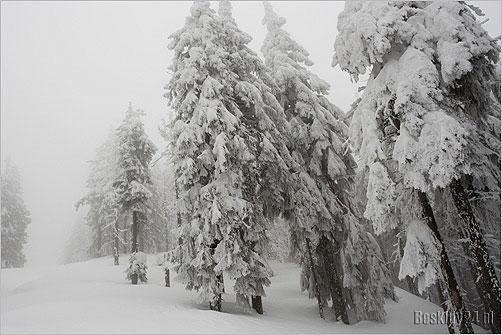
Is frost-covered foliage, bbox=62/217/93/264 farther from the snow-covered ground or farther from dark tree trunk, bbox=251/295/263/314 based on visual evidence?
dark tree trunk, bbox=251/295/263/314

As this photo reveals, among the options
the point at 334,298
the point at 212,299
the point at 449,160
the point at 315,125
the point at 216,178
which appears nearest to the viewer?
the point at 449,160

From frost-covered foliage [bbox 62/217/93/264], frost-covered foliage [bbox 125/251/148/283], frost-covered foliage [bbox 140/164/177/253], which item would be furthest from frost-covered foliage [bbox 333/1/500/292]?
frost-covered foliage [bbox 62/217/93/264]

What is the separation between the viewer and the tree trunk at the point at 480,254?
9664mm

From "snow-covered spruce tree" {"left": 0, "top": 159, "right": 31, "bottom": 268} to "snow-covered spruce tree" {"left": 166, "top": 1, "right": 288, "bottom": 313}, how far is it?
39.2 metres

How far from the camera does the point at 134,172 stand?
2481cm

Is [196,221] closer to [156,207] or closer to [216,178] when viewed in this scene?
[216,178]

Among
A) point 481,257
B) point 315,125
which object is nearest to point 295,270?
point 315,125

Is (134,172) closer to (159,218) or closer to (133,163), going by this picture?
(133,163)

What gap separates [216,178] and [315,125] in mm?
6550

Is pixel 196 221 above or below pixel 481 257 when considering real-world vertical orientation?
above

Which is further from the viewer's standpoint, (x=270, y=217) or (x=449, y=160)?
(x=270, y=217)

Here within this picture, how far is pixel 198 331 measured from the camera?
31.0ft

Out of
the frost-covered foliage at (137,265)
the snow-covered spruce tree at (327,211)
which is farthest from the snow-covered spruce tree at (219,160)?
the frost-covered foliage at (137,265)

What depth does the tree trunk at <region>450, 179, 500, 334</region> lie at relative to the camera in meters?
9.66
